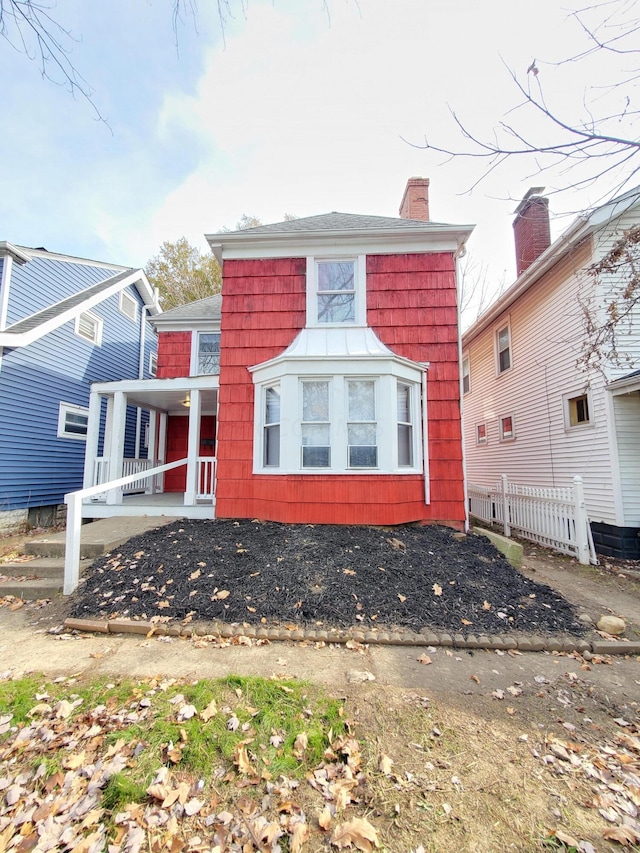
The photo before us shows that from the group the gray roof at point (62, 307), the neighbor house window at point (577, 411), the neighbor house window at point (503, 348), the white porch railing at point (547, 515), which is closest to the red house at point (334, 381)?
the white porch railing at point (547, 515)

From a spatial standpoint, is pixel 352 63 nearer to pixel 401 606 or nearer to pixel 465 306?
pixel 401 606

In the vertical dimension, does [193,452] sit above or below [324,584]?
above

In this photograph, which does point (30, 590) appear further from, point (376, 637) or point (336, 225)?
point (336, 225)

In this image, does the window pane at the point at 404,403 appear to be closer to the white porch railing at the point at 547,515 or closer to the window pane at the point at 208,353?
the white porch railing at the point at 547,515

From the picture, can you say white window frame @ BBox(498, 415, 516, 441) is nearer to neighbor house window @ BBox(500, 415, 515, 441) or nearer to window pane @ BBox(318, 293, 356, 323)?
neighbor house window @ BBox(500, 415, 515, 441)

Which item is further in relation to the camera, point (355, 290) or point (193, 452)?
point (193, 452)

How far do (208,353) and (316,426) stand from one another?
18.4 ft

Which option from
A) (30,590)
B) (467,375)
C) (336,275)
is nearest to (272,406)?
(336,275)

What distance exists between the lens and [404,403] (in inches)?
280

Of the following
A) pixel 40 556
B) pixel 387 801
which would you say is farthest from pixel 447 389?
pixel 40 556

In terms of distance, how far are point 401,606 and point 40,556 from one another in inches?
214

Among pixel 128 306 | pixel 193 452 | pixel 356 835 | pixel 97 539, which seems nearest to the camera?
pixel 356 835

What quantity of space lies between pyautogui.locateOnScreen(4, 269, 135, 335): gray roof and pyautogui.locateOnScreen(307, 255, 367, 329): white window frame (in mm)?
7081

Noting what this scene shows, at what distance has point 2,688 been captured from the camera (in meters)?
2.81
